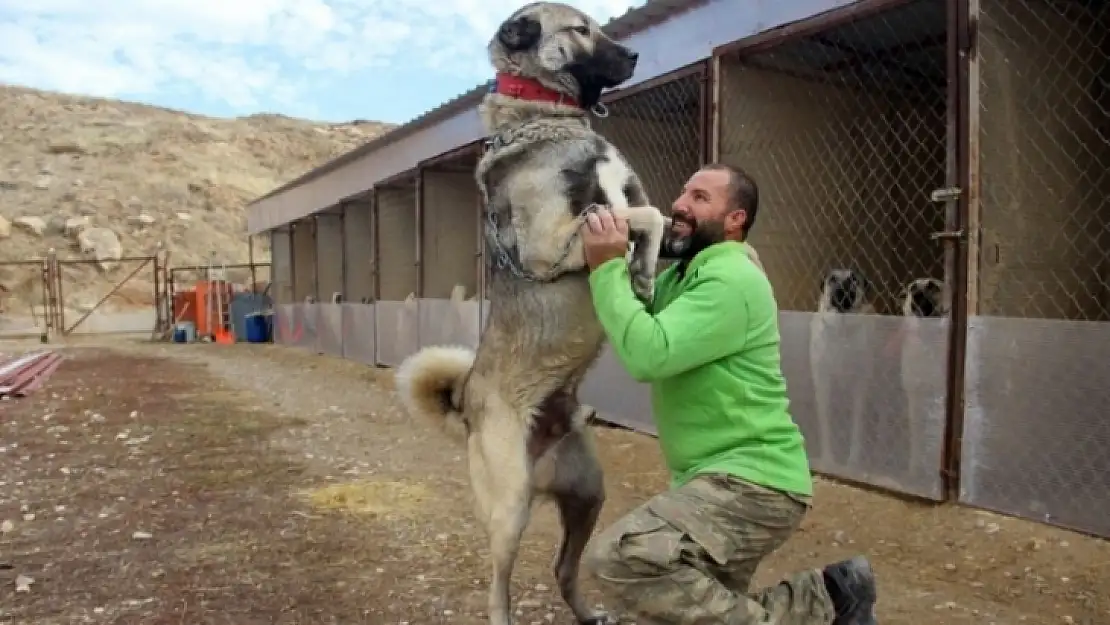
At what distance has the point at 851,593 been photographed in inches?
94.7

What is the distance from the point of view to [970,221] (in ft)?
13.8

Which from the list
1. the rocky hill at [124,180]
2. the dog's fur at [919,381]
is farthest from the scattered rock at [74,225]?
the dog's fur at [919,381]

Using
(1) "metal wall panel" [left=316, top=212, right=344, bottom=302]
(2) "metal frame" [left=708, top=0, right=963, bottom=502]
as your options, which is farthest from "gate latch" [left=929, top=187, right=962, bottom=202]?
(1) "metal wall panel" [left=316, top=212, right=344, bottom=302]

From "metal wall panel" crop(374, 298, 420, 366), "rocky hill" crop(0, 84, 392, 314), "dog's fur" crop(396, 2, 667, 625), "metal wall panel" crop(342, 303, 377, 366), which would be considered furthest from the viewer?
"rocky hill" crop(0, 84, 392, 314)

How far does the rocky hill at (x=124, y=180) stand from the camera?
2842 centimetres

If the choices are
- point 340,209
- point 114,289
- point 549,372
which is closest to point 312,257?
point 340,209

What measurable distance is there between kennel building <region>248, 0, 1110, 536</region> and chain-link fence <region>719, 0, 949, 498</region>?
0.01 meters

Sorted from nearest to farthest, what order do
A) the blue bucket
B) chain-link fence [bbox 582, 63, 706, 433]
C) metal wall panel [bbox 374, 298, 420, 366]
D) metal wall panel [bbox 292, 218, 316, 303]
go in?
chain-link fence [bbox 582, 63, 706, 433], metal wall panel [bbox 374, 298, 420, 366], metal wall panel [bbox 292, 218, 316, 303], the blue bucket

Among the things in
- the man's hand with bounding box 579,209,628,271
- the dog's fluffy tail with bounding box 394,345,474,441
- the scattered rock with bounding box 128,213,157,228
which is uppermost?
the scattered rock with bounding box 128,213,157,228

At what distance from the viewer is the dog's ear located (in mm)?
2781

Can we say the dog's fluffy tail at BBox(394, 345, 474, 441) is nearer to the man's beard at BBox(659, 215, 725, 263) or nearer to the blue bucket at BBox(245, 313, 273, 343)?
the man's beard at BBox(659, 215, 725, 263)

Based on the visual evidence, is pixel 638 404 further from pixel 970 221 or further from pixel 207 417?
pixel 207 417

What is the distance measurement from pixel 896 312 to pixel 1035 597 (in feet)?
10.3

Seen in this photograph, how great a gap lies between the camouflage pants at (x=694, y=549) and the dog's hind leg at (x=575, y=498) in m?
0.53
